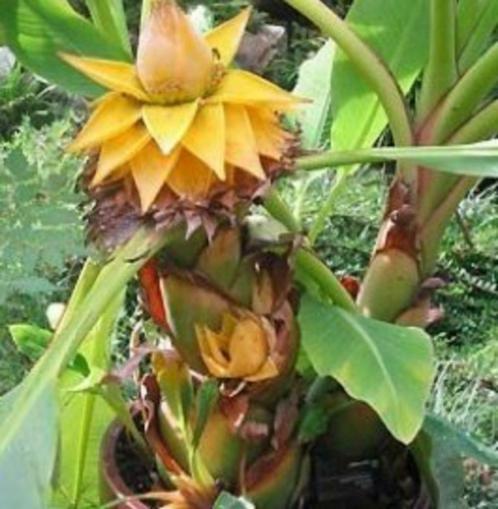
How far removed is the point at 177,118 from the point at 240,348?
7.2 inches

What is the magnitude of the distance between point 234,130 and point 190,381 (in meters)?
0.24

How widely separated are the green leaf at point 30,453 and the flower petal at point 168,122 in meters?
0.18

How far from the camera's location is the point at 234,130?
0.96 metres

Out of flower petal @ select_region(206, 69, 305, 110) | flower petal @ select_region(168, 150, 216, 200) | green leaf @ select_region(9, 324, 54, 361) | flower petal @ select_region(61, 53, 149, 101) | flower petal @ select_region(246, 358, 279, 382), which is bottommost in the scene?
green leaf @ select_region(9, 324, 54, 361)

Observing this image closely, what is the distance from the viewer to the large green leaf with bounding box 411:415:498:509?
→ 3.74ft

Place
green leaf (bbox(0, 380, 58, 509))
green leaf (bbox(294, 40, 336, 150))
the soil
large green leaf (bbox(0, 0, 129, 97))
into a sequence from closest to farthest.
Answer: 1. green leaf (bbox(0, 380, 58, 509))
2. large green leaf (bbox(0, 0, 129, 97))
3. the soil
4. green leaf (bbox(294, 40, 336, 150))

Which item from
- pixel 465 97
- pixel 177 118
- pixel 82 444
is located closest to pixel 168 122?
pixel 177 118


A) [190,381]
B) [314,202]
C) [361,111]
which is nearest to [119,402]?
[190,381]

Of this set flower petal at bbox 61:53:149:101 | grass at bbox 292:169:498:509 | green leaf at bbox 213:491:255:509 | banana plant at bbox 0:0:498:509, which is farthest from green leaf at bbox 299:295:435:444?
grass at bbox 292:169:498:509

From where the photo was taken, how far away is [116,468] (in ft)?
3.84

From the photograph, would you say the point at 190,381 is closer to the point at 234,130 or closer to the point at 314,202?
the point at 234,130

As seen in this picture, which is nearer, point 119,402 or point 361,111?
point 119,402

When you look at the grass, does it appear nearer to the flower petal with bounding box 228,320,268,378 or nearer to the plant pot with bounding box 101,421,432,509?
the plant pot with bounding box 101,421,432,509

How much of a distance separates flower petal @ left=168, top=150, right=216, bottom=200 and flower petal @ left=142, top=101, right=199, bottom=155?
0.02 metres
